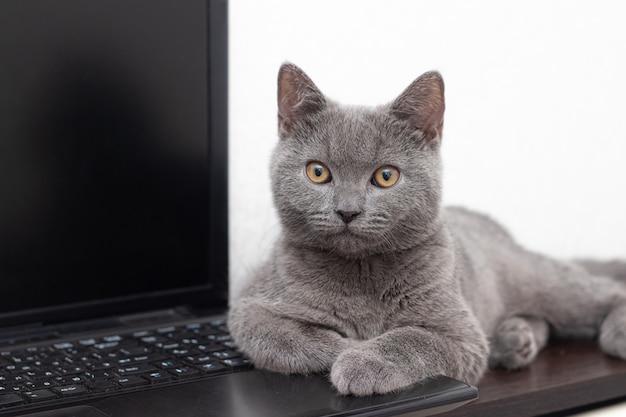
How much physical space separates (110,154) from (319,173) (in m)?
0.38

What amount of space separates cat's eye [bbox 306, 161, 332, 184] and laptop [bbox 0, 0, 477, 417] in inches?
11.0

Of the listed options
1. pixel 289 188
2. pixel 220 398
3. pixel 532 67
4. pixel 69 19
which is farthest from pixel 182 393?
pixel 532 67

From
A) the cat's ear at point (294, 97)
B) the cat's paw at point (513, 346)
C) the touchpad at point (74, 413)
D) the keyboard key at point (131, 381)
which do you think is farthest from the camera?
→ the cat's paw at point (513, 346)

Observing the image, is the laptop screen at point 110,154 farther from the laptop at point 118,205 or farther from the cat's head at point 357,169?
the cat's head at point 357,169

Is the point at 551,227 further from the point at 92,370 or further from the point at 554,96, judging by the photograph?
the point at 92,370

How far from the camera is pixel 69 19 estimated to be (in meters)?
1.29

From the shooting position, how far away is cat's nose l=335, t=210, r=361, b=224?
1141 mm

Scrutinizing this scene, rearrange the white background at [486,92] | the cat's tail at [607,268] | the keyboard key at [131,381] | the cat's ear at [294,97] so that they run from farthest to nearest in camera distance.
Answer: the cat's tail at [607,268], the white background at [486,92], the cat's ear at [294,97], the keyboard key at [131,381]

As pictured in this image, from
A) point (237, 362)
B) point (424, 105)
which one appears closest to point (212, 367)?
point (237, 362)

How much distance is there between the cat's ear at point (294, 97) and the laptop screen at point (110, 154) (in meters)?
0.22

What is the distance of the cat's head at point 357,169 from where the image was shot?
1.17 metres

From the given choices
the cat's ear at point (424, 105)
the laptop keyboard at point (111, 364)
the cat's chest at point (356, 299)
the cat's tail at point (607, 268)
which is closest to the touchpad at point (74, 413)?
the laptop keyboard at point (111, 364)

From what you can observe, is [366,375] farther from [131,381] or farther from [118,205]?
[118,205]

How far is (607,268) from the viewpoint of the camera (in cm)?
176
